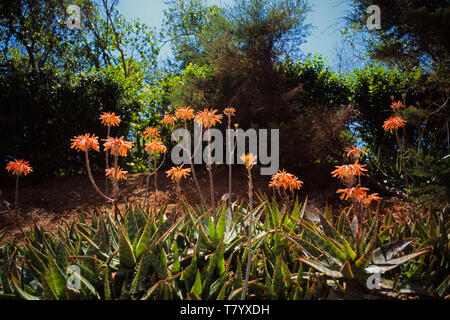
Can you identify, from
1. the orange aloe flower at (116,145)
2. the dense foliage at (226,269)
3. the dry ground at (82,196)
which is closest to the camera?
the dense foliage at (226,269)

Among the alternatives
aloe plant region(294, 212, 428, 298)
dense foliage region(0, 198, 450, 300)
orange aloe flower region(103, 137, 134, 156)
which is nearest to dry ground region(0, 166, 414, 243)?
orange aloe flower region(103, 137, 134, 156)

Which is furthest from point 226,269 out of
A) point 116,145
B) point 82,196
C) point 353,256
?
point 82,196

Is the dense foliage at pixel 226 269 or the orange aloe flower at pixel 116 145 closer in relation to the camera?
the dense foliage at pixel 226 269

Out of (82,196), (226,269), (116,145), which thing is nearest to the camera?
(226,269)

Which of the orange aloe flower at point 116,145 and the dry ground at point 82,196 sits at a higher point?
the orange aloe flower at point 116,145

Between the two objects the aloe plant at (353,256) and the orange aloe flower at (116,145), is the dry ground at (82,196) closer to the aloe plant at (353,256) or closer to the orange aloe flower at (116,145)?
the orange aloe flower at (116,145)

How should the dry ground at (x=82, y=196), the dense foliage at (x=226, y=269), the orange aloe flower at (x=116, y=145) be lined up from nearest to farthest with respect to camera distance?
the dense foliage at (x=226, y=269)
the orange aloe flower at (x=116, y=145)
the dry ground at (x=82, y=196)

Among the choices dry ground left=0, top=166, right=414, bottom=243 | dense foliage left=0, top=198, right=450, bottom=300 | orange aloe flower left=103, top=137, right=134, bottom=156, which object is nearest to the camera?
dense foliage left=0, top=198, right=450, bottom=300

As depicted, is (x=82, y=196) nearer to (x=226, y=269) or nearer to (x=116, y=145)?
(x=116, y=145)

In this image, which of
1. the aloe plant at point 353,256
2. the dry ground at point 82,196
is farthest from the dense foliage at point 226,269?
the dry ground at point 82,196

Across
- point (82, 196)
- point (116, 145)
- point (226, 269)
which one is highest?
point (116, 145)

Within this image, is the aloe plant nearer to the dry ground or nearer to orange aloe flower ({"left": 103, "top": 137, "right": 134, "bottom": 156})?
orange aloe flower ({"left": 103, "top": 137, "right": 134, "bottom": 156})
